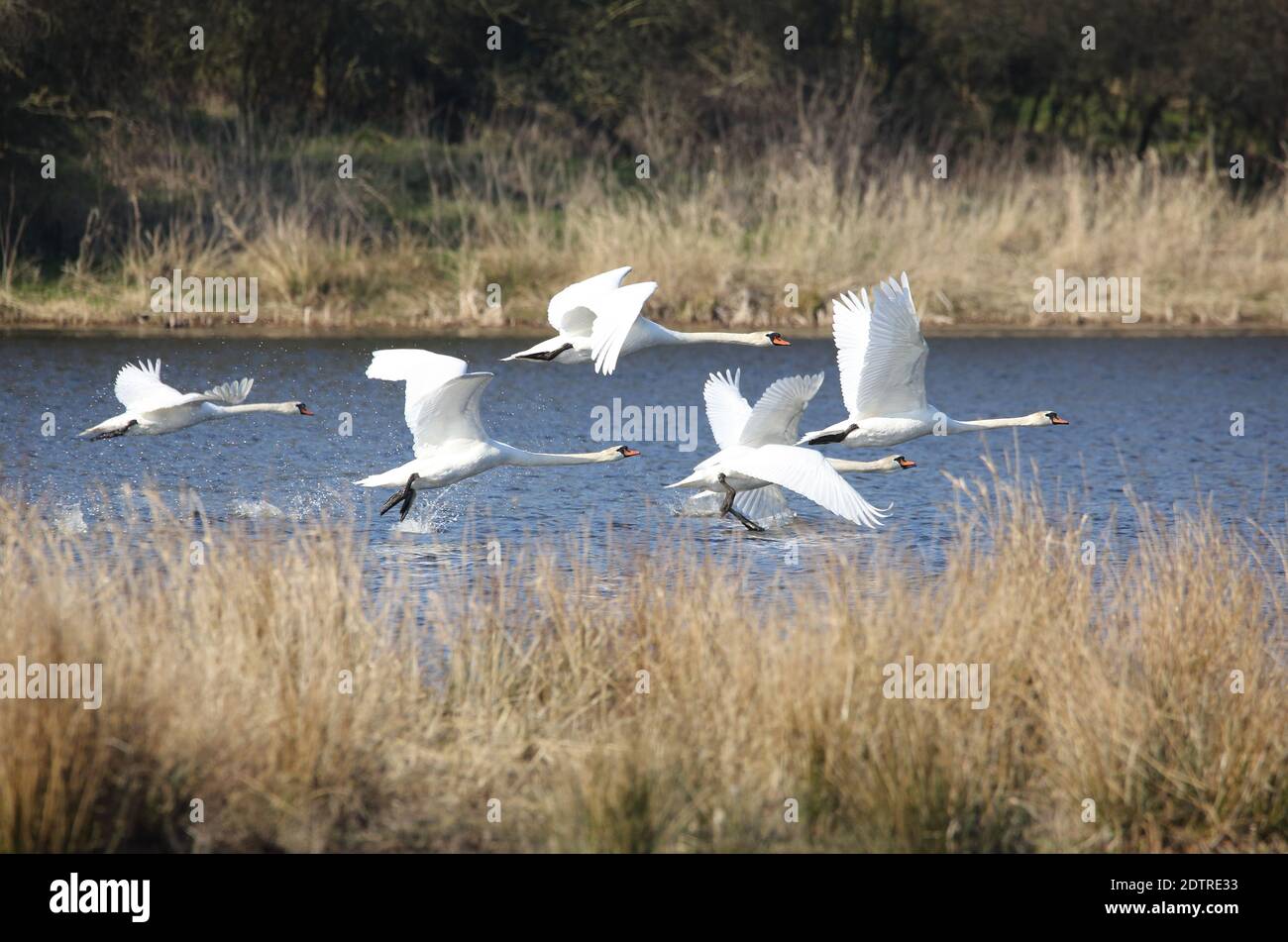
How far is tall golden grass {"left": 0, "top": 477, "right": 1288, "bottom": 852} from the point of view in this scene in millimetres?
7574

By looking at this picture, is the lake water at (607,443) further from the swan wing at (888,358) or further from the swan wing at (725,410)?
the swan wing at (888,358)

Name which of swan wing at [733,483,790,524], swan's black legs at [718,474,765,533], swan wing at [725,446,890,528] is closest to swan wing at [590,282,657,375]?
swan wing at [725,446,890,528]

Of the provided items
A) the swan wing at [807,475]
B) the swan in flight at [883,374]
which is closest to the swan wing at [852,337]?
the swan in flight at [883,374]

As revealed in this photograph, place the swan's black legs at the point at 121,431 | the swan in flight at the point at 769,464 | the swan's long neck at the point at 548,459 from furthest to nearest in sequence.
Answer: the swan's black legs at the point at 121,431 → the swan's long neck at the point at 548,459 → the swan in flight at the point at 769,464

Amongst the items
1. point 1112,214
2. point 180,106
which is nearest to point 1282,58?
point 1112,214

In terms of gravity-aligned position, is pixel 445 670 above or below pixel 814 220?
below

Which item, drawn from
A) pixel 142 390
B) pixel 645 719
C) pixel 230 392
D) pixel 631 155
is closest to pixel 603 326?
pixel 645 719

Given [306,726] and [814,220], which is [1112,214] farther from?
[306,726]

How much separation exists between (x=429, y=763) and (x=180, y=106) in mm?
25045

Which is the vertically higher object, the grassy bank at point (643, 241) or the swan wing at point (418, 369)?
the grassy bank at point (643, 241)

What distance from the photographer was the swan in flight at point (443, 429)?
476 inches

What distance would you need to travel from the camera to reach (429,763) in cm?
845

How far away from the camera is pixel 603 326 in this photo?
36.9 ft

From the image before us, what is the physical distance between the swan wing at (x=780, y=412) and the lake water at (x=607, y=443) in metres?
0.80
